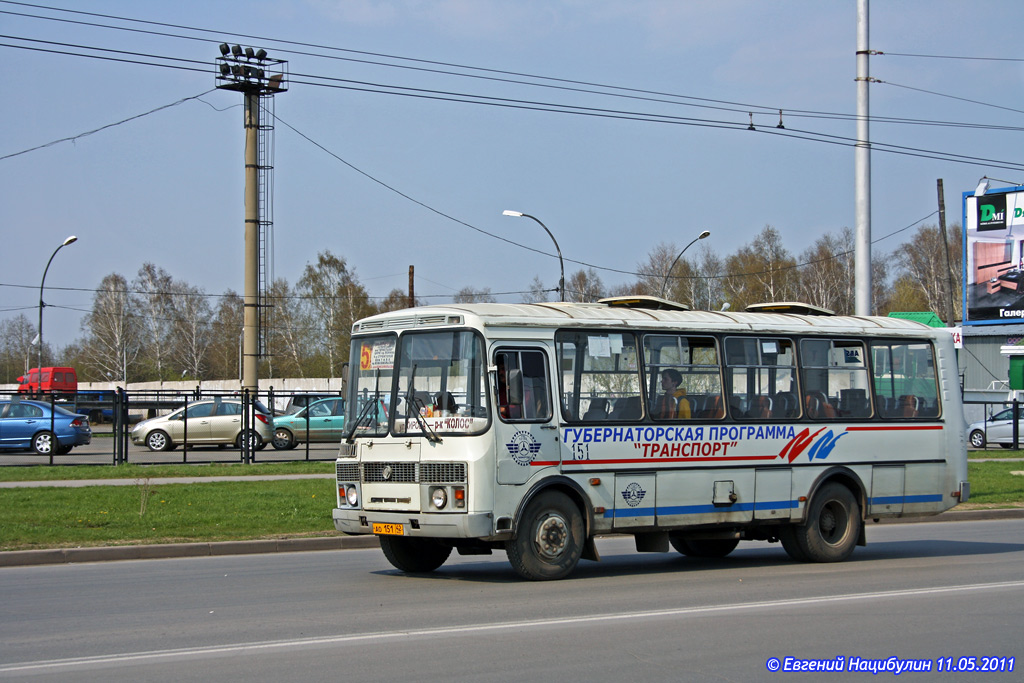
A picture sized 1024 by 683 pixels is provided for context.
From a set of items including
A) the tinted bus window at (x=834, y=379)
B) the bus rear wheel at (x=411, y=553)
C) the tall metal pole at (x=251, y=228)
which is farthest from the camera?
the tall metal pole at (x=251, y=228)

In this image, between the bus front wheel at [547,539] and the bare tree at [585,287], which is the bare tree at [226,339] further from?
the bus front wheel at [547,539]

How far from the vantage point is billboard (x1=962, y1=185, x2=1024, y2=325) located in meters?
51.2

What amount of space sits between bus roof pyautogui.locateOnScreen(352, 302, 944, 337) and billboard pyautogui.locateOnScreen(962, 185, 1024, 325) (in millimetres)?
40686

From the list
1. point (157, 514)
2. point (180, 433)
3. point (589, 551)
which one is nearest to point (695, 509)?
point (589, 551)

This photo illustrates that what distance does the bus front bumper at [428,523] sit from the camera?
1063 cm

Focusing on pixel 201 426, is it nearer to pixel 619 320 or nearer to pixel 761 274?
pixel 619 320

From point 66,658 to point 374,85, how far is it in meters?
17.8

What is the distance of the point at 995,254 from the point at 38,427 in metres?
42.4

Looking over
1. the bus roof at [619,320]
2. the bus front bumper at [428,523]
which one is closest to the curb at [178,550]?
the bus front bumper at [428,523]

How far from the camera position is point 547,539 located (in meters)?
11.3

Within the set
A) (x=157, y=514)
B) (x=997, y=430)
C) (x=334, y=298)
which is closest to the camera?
(x=157, y=514)

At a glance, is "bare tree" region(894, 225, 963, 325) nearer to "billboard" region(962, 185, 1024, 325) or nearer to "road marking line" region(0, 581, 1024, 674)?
"billboard" region(962, 185, 1024, 325)

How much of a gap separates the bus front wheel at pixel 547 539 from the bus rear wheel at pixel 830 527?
330cm

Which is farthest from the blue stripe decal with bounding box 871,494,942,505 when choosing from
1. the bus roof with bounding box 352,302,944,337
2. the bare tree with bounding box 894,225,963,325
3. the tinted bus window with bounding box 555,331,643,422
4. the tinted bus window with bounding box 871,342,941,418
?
the bare tree with bounding box 894,225,963,325
